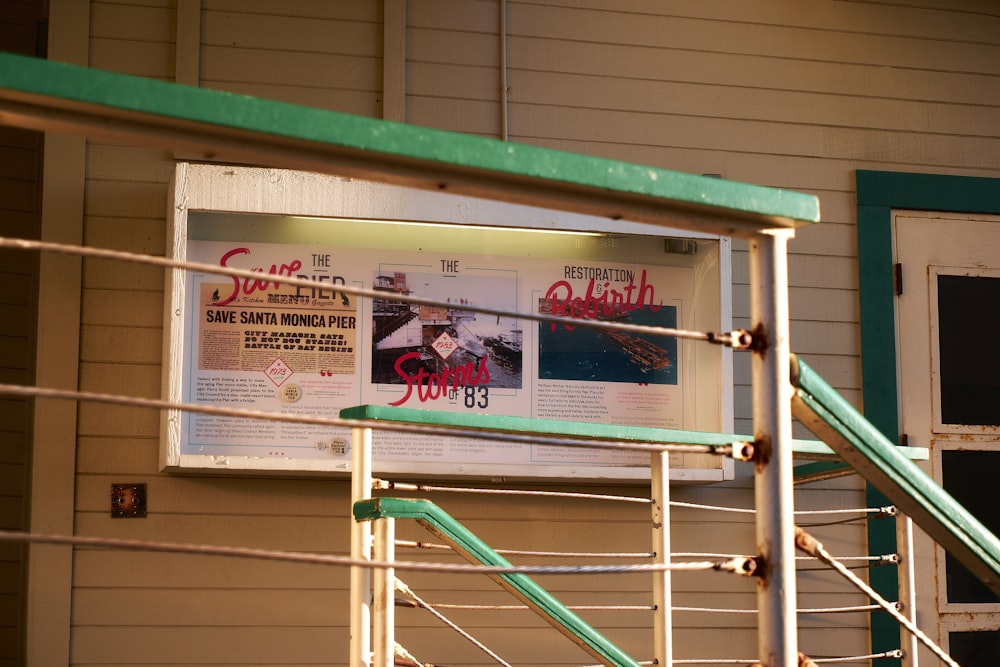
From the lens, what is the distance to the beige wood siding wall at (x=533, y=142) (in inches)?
138

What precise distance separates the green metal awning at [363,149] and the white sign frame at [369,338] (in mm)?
2430

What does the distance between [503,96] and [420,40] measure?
350 millimetres

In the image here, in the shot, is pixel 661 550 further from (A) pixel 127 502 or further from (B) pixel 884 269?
(B) pixel 884 269

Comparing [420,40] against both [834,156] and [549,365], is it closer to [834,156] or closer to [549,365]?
[549,365]

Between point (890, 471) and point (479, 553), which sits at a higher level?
point (890, 471)

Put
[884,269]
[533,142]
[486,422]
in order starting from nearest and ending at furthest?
[486,422] → [533,142] → [884,269]

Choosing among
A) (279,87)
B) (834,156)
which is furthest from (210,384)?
(834,156)

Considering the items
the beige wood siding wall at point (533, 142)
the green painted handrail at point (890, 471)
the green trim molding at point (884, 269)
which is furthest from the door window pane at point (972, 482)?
the green painted handrail at point (890, 471)

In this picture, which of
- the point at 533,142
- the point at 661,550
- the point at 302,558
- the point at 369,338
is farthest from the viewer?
the point at 533,142

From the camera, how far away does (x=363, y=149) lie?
948 millimetres

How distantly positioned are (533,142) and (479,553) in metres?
2.25

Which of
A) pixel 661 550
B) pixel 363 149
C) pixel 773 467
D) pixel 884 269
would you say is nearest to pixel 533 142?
pixel 884 269

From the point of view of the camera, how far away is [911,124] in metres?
4.24

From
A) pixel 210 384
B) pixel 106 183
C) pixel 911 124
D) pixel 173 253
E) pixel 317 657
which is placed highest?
pixel 911 124
